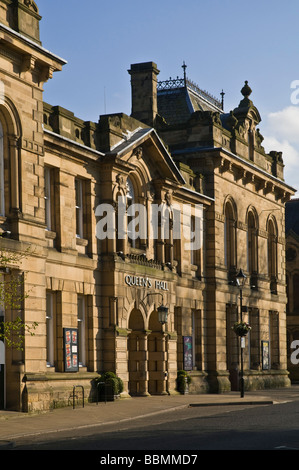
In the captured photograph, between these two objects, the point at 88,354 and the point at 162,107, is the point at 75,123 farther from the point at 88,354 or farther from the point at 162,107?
the point at 162,107

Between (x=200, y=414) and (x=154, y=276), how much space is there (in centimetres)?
1032

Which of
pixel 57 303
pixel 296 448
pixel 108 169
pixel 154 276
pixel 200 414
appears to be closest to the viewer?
pixel 296 448

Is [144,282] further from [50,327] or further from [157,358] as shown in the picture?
[50,327]

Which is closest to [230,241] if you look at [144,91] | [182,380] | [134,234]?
[144,91]

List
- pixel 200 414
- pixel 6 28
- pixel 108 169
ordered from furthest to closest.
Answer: pixel 108 169 → pixel 200 414 → pixel 6 28

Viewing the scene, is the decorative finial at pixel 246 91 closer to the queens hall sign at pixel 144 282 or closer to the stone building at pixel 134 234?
the stone building at pixel 134 234

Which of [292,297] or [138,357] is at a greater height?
[292,297]

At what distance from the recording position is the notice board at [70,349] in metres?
33.7

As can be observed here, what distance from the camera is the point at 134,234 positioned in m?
39.8

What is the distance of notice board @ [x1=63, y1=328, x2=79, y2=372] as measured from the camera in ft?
111

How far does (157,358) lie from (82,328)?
230 inches

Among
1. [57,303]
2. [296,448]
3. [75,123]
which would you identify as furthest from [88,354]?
[296,448]

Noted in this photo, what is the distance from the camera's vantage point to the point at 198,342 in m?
46.1

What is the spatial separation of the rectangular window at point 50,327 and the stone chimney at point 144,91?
17524 millimetres
